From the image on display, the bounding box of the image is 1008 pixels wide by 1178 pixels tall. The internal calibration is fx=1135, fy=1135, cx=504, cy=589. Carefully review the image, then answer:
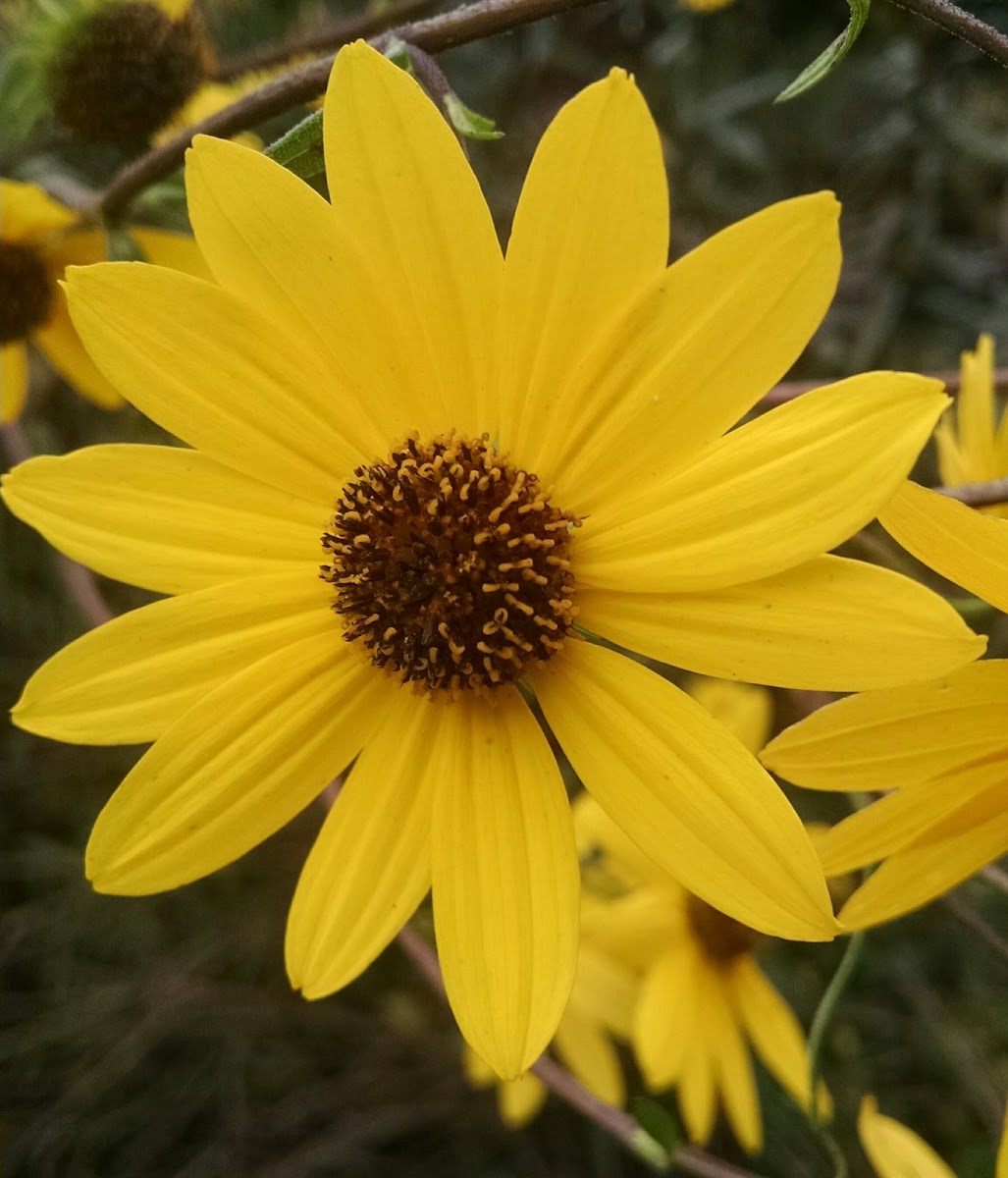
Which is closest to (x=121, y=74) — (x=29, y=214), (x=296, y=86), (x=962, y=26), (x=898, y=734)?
→ (x=29, y=214)

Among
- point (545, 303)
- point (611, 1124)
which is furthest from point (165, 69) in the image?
point (611, 1124)

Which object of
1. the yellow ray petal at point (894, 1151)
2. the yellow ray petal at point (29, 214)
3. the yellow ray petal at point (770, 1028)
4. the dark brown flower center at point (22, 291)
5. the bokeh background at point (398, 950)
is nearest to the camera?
the yellow ray petal at point (894, 1151)

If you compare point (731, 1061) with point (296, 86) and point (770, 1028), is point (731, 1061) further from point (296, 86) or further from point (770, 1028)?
point (296, 86)

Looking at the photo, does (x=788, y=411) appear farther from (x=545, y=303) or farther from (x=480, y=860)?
(x=480, y=860)

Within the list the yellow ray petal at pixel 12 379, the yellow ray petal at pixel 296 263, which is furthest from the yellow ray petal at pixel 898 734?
the yellow ray petal at pixel 12 379

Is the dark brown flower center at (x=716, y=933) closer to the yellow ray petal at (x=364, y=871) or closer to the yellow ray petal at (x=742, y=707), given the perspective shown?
the yellow ray petal at (x=742, y=707)
